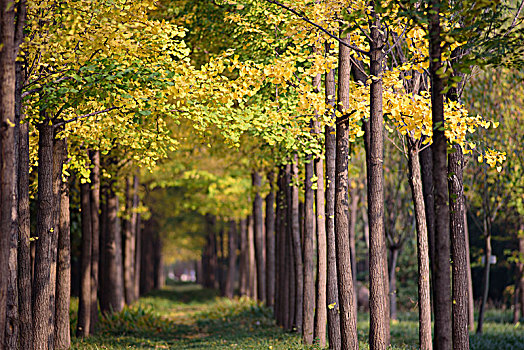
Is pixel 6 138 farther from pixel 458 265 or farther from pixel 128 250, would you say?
pixel 128 250

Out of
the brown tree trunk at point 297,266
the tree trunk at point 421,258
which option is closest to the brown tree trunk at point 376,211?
the tree trunk at point 421,258

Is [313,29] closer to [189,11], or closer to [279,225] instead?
[189,11]

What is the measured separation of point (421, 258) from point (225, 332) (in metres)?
10.00

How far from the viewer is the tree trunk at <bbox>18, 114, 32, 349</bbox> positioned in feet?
31.8

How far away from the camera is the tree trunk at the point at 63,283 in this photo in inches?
517

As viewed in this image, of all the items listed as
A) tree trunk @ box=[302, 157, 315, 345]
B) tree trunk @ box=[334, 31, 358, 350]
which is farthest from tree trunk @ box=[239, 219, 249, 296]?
tree trunk @ box=[334, 31, 358, 350]

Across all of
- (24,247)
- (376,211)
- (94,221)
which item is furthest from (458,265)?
(94,221)

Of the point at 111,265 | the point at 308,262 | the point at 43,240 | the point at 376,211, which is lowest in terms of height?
the point at 111,265

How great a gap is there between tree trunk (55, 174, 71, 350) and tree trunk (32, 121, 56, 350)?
7.36ft

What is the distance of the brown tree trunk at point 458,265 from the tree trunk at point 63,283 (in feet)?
27.0

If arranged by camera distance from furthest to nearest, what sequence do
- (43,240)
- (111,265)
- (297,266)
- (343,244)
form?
(111,265) < (297,266) < (43,240) < (343,244)

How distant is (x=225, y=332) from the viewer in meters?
19.3

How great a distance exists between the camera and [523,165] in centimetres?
1973

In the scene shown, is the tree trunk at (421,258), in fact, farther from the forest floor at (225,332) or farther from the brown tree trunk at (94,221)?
the brown tree trunk at (94,221)
